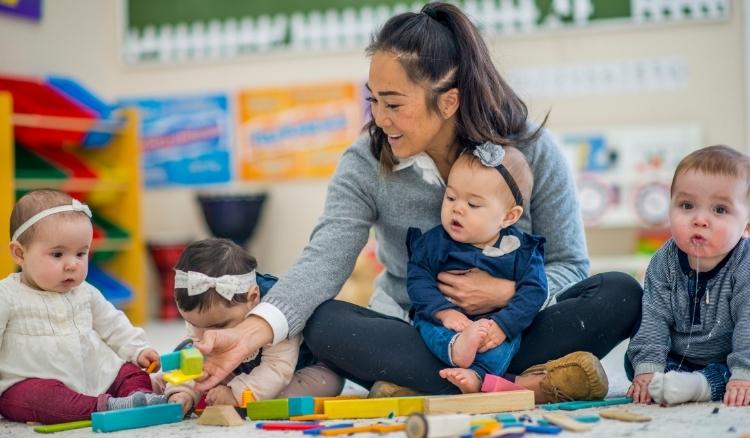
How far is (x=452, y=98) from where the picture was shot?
194 centimetres

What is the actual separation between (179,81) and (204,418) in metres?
3.54

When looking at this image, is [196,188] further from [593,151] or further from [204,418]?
[204,418]

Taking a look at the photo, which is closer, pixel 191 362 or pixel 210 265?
pixel 191 362

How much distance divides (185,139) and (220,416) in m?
3.50

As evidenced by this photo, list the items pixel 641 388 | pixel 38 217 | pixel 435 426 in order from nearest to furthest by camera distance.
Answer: pixel 435 426 < pixel 641 388 < pixel 38 217

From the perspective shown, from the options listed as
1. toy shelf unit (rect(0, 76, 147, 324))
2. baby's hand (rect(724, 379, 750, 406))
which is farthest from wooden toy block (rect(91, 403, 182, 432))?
toy shelf unit (rect(0, 76, 147, 324))

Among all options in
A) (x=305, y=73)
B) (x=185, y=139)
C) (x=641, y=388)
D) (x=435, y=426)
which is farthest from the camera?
(x=185, y=139)

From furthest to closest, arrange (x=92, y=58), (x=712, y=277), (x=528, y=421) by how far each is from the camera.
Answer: (x=92, y=58), (x=712, y=277), (x=528, y=421)

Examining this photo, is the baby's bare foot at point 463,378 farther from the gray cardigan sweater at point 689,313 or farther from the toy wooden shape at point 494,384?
the gray cardigan sweater at point 689,313

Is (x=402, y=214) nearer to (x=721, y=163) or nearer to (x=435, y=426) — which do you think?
(x=721, y=163)

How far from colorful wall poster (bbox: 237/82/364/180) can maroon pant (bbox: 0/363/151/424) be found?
3014 mm

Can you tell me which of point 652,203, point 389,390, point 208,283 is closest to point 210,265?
point 208,283

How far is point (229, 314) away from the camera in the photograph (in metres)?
1.85

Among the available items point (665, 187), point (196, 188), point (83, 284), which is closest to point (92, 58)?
point (196, 188)
